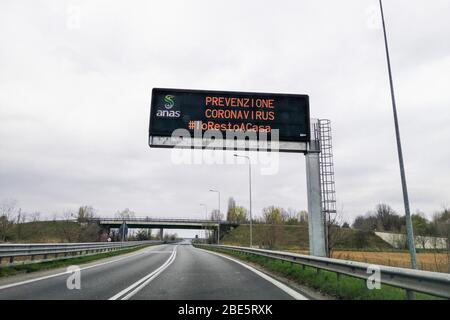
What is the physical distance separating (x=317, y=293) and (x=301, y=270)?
325cm

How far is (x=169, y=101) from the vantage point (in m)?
15.7

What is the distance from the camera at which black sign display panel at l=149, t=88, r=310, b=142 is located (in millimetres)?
15484

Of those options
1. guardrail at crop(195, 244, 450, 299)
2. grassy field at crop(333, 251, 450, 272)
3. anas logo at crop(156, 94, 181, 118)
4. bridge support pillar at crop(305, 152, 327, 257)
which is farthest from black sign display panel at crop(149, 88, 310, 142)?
grassy field at crop(333, 251, 450, 272)

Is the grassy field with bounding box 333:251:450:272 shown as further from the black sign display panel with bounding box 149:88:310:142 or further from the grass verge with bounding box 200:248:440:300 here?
the grass verge with bounding box 200:248:440:300

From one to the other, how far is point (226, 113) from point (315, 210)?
20.7ft

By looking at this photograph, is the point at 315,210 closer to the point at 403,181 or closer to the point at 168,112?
the point at 403,181

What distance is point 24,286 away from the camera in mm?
8914

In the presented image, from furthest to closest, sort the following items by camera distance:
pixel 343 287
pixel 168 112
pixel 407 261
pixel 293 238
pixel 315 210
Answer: pixel 293 238 < pixel 407 261 < pixel 315 210 < pixel 168 112 < pixel 343 287

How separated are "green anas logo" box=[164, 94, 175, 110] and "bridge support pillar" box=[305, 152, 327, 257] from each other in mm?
7128

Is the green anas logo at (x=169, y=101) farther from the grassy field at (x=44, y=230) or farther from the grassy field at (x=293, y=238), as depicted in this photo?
the grassy field at (x=44, y=230)

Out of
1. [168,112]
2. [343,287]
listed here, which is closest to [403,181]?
[343,287]

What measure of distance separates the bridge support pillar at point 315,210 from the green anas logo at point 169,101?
23.4 ft
